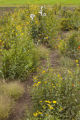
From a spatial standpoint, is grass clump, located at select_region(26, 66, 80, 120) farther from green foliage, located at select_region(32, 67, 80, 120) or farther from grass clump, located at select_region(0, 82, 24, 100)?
grass clump, located at select_region(0, 82, 24, 100)

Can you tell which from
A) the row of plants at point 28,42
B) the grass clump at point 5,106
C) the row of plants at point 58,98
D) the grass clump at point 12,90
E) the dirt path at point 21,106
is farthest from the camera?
the row of plants at point 28,42

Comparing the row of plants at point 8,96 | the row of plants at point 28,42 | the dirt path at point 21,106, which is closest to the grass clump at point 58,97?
the dirt path at point 21,106

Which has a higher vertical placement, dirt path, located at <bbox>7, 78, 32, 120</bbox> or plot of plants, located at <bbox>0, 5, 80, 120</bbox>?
plot of plants, located at <bbox>0, 5, 80, 120</bbox>

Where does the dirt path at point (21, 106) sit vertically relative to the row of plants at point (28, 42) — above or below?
below

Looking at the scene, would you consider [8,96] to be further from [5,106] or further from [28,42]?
[28,42]

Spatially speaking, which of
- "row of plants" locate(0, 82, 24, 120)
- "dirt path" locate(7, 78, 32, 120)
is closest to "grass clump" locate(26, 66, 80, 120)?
"dirt path" locate(7, 78, 32, 120)

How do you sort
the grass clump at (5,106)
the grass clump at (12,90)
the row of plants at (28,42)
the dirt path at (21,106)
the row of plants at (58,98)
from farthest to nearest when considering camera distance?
the row of plants at (28,42) < the grass clump at (12,90) < the dirt path at (21,106) < the grass clump at (5,106) < the row of plants at (58,98)

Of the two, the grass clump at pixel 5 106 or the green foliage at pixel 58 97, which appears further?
the grass clump at pixel 5 106

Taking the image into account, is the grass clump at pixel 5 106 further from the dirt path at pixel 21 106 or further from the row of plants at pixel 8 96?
the dirt path at pixel 21 106

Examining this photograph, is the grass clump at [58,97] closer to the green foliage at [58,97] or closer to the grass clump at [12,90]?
the green foliage at [58,97]

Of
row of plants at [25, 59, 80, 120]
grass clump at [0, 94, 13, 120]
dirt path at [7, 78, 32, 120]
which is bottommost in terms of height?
dirt path at [7, 78, 32, 120]

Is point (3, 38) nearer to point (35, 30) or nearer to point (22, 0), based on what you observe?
point (35, 30)

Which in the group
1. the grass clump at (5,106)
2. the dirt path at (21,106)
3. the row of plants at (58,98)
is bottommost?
the dirt path at (21,106)

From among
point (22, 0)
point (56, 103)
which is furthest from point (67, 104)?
point (22, 0)
